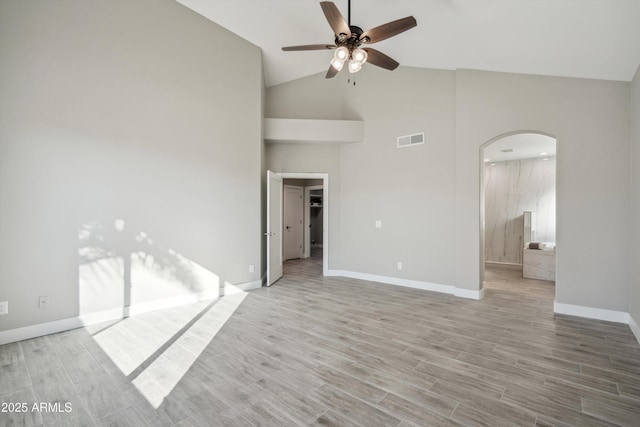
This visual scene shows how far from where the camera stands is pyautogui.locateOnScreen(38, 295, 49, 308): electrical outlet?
306 centimetres

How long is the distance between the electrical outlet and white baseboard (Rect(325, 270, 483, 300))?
4.37 meters

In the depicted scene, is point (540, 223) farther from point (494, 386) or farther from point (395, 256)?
point (494, 386)

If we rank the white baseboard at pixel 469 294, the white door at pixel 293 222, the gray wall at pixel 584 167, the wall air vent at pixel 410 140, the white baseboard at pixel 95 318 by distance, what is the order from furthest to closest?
1. the white door at pixel 293 222
2. the wall air vent at pixel 410 140
3. the white baseboard at pixel 469 294
4. the gray wall at pixel 584 167
5. the white baseboard at pixel 95 318

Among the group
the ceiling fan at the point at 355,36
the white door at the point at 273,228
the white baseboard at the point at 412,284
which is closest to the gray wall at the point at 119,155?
the white door at the point at 273,228

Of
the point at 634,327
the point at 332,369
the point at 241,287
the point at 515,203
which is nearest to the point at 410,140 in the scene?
the point at 634,327

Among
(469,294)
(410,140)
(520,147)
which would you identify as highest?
(520,147)

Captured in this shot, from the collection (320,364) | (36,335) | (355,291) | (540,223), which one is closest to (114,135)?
(36,335)

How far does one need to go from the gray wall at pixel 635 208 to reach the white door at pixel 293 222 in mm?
6694

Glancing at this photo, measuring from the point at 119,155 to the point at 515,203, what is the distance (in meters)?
8.78

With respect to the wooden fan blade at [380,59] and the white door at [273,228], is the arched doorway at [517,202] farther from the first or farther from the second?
the white door at [273,228]

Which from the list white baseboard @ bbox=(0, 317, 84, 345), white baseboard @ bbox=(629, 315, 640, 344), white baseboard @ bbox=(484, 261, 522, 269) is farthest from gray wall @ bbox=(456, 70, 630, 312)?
white baseboard @ bbox=(0, 317, 84, 345)

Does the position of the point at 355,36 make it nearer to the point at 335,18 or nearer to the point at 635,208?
the point at 335,18

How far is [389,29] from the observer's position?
2658 millimetres

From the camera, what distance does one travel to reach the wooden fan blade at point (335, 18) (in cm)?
245
